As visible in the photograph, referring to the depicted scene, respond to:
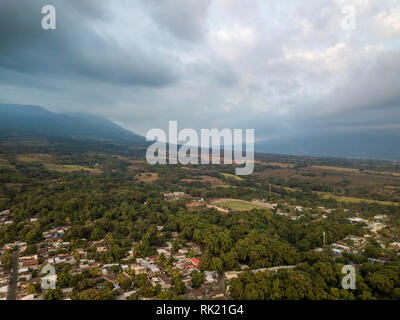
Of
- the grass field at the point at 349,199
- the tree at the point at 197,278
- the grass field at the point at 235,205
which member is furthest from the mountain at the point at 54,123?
→ the tree at the point at 197,278

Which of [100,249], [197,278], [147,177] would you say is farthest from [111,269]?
[147,177]

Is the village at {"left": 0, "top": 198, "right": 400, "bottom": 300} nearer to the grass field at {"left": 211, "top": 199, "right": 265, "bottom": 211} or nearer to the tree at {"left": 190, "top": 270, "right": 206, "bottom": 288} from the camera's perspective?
the tree at {"left": 190, "top": 270, "right": 206, "bottom": 288}

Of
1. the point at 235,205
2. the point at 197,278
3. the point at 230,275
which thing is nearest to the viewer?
the point at 197,278

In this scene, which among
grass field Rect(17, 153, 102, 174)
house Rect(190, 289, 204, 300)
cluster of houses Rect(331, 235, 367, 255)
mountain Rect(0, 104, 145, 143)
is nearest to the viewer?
house Rect(190, 289, 204, 300)

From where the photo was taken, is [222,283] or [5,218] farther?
[5,218]

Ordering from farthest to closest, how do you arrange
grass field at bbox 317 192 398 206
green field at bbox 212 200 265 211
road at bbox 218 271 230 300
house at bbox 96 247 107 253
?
grass field at bbox 317 192 398 206, green field at bbox 212 200 265 211, house at bbox 96 247 107 253, road at bbox 218 271 230 300

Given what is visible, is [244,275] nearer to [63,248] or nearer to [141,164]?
[63,248]

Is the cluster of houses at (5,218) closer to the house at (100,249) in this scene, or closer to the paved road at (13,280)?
the paved road at (13,280)

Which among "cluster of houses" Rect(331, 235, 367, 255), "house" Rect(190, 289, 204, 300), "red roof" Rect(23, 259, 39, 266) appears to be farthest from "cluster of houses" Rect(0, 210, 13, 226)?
"cluster of houses" Rect(331, 235, 367, 255)

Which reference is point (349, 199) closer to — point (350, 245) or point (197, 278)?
point (350, 245)

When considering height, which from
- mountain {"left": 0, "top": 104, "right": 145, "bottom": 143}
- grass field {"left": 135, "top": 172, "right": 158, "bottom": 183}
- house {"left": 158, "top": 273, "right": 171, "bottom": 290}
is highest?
mountain {"left": 0, "top": 104, "right": 145, "bottom": 143}
